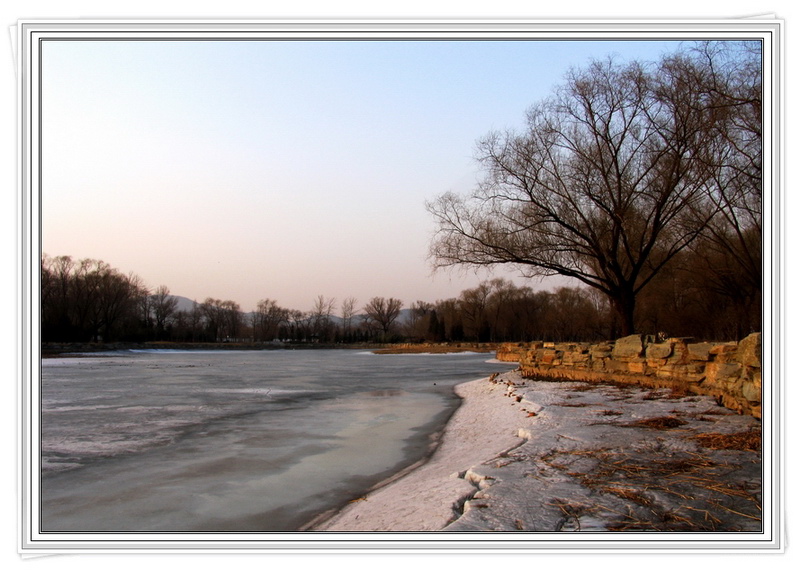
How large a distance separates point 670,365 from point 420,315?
66.4 metres

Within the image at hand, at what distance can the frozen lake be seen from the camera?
13.4 ft

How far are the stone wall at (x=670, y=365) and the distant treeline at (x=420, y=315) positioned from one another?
2.78 meters

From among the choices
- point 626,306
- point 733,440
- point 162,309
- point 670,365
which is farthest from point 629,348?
point 162,309

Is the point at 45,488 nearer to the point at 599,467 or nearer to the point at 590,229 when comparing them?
the point at 599,467

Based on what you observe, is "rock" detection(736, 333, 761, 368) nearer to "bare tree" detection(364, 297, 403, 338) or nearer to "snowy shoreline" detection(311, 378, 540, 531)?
"snowy shoreline" detection(311, 378, 540, 531)

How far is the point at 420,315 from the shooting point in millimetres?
74938

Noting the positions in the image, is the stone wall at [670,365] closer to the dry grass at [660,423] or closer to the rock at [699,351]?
the rock at [699,351]

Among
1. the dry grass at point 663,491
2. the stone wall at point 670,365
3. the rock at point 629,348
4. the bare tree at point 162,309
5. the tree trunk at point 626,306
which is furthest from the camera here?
the bare tree at point 162,309

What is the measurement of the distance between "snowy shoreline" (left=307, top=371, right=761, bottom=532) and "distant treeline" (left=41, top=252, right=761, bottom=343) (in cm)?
287

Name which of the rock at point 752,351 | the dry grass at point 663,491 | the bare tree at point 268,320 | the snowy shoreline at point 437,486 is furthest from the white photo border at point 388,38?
Answer: the bare tree at point 268,320

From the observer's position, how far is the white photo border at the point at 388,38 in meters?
Answer: 3.01

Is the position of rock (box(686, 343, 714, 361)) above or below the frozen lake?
above

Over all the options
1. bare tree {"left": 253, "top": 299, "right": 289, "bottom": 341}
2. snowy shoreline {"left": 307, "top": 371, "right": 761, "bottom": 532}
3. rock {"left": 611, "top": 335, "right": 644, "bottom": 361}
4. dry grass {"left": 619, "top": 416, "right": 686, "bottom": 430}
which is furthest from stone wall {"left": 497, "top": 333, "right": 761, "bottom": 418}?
Answer: bare tree {"left": 253, "top": 299, "right": 289, "bottom": 341}

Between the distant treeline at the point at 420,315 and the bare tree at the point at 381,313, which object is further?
the bare tree at the point at 381,313
